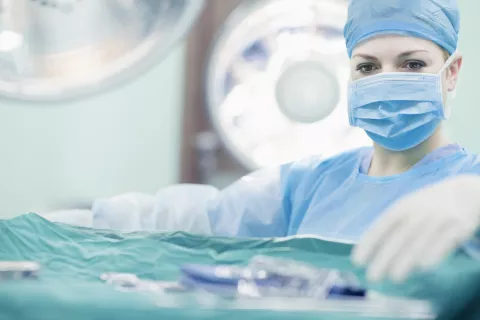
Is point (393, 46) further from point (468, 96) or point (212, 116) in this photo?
point (212, 116)

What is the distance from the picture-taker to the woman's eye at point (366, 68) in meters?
1.90

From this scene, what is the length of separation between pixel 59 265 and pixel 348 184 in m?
0.78

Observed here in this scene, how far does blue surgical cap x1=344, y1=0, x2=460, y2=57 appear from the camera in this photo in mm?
1790

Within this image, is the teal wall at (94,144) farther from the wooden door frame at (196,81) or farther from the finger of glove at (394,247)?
the finger of glove at (394,247)

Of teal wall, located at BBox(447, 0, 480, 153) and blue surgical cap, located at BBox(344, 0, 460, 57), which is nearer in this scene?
blue surgical cap, located at BBox(344, 0, 460, 57)

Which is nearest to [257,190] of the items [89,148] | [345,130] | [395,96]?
[395,96]

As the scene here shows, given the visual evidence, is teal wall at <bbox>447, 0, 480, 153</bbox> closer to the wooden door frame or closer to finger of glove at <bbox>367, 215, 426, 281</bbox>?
the wooden door frame

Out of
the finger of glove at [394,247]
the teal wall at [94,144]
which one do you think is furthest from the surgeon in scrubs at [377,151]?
the teal wall at [94,144]

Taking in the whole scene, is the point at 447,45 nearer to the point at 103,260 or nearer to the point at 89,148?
the point at 103,260

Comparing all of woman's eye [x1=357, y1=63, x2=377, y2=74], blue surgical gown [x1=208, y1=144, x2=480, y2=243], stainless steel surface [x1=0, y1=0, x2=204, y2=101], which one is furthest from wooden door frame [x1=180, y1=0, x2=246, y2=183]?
woman's eye [x1=357, y1=63, x2=377, y2=74]

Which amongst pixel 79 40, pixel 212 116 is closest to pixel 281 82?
pixel 212 116

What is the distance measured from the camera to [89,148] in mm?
3576

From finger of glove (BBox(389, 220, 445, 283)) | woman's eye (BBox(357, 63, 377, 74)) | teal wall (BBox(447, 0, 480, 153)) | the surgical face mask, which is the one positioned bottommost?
finger of glove (BBox(389, 220, 445, 283))

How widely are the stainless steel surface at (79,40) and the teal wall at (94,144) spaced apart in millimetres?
1242
